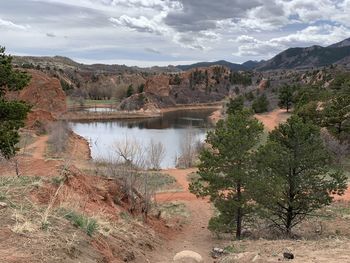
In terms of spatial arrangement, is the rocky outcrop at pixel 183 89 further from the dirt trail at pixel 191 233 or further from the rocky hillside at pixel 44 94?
the dirt trail at pixel 191 233

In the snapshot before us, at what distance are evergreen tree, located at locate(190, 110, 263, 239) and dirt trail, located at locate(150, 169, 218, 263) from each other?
1.21m

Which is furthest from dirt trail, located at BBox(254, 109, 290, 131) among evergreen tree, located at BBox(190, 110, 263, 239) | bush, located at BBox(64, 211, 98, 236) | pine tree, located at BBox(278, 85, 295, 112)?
bush, located at BBox(64, 211, 98, 236)

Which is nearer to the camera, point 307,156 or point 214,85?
point 307,156

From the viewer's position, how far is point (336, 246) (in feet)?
33.7

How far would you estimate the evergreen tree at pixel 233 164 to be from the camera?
1658 cm

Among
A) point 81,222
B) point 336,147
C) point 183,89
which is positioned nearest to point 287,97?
point 336,147

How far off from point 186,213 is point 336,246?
13783mm

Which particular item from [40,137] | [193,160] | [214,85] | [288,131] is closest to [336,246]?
[288,131]

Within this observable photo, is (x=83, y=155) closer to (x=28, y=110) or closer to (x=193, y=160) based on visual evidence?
(x=193, y=160)

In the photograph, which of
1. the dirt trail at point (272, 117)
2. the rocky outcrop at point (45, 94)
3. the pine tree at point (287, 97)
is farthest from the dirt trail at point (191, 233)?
the pine tree at point (287, 97)

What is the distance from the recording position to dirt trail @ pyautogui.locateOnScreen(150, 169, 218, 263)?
1307 cm

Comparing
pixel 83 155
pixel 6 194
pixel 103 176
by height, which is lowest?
pixel 83 155

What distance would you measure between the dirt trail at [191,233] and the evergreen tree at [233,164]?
1206mm

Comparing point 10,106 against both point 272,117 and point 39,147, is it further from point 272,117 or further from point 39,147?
point 272,117
